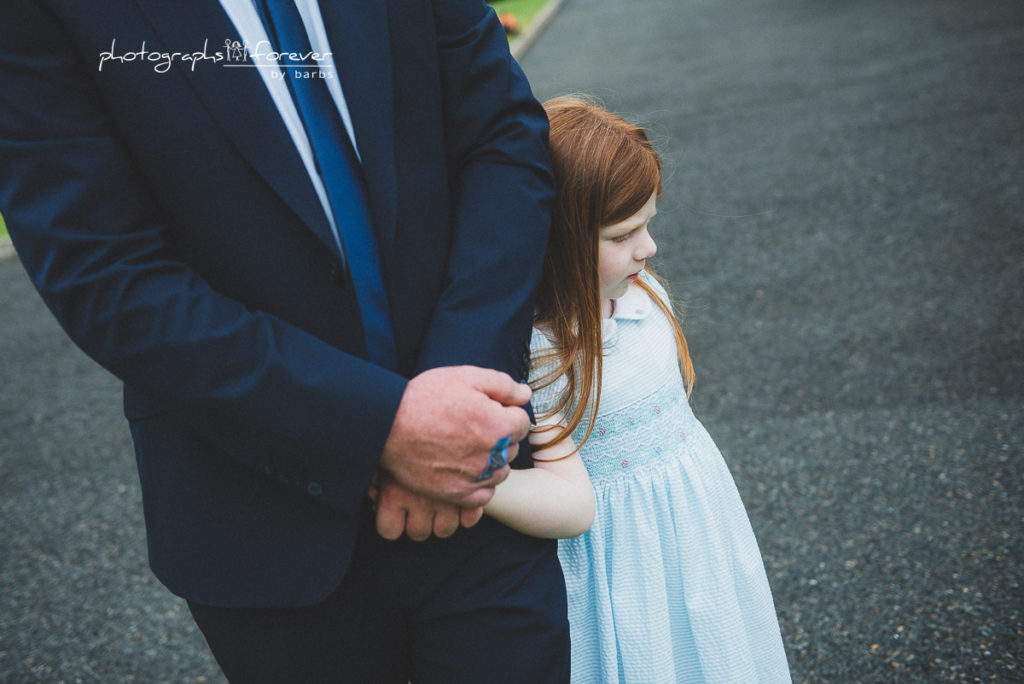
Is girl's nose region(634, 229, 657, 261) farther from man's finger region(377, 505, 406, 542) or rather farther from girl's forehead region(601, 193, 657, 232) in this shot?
man's finger region(377, 505, 406, 542)

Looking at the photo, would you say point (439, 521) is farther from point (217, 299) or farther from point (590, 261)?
point (590, 261)

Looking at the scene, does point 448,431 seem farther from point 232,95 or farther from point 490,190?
point 232,95

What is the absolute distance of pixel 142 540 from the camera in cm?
346

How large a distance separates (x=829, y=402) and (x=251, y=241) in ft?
9.54

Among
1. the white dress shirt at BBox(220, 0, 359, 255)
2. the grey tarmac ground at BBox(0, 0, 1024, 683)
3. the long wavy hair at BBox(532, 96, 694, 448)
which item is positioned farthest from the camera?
the grey tarmac ground at BBox(0, 0, 1024, 683)

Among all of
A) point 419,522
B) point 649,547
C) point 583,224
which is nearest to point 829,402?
point 649,547

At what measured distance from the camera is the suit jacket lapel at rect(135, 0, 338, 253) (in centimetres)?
117

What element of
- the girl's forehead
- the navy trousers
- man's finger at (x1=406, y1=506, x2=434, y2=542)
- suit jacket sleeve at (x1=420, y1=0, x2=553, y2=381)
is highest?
suit jacket sleeve at (x1=420, y1=0, x2=553, y2=381)

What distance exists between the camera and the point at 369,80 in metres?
1.25

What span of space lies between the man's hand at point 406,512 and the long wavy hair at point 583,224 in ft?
1.34

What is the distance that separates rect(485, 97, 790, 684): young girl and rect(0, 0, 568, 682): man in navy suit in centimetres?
22

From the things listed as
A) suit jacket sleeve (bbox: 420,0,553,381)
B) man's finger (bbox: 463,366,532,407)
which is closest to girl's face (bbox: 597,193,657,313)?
suit jacket sleeve (bbox: 420,0,553,381)

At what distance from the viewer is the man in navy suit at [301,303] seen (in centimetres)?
114

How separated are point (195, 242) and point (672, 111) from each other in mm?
7694
